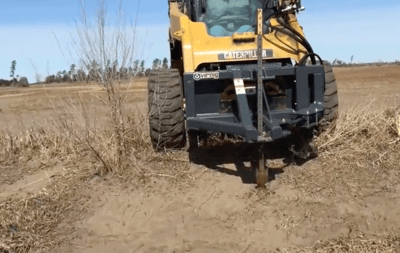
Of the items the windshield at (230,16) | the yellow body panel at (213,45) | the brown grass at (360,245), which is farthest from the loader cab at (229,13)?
the brown grass at (360,245)

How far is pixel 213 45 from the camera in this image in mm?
6051

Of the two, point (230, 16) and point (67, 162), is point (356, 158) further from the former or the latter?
point (67, 162)

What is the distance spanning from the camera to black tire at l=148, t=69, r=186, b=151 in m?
5.87

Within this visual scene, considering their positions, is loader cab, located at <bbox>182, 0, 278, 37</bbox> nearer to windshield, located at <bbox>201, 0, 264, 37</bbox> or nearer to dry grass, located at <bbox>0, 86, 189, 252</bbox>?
windshield, located at <bbox>201, 0, 264, 37</bbox>

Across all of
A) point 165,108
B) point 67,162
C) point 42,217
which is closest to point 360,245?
point 165,108

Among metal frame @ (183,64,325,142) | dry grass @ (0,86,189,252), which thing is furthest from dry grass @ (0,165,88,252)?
metal frame @ (183,64,325,142)

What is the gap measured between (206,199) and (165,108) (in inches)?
51.6

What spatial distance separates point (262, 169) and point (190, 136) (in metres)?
1.70

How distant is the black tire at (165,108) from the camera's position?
5.87 metres

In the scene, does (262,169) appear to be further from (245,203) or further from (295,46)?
(295,46)

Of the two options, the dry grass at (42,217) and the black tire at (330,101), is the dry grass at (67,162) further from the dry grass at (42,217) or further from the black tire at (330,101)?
the black tire at (330,101)

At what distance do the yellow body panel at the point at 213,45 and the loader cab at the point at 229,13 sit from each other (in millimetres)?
289

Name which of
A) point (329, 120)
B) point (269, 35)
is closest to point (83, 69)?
point (269, 35)

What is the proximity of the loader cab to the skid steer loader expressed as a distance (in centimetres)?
1
